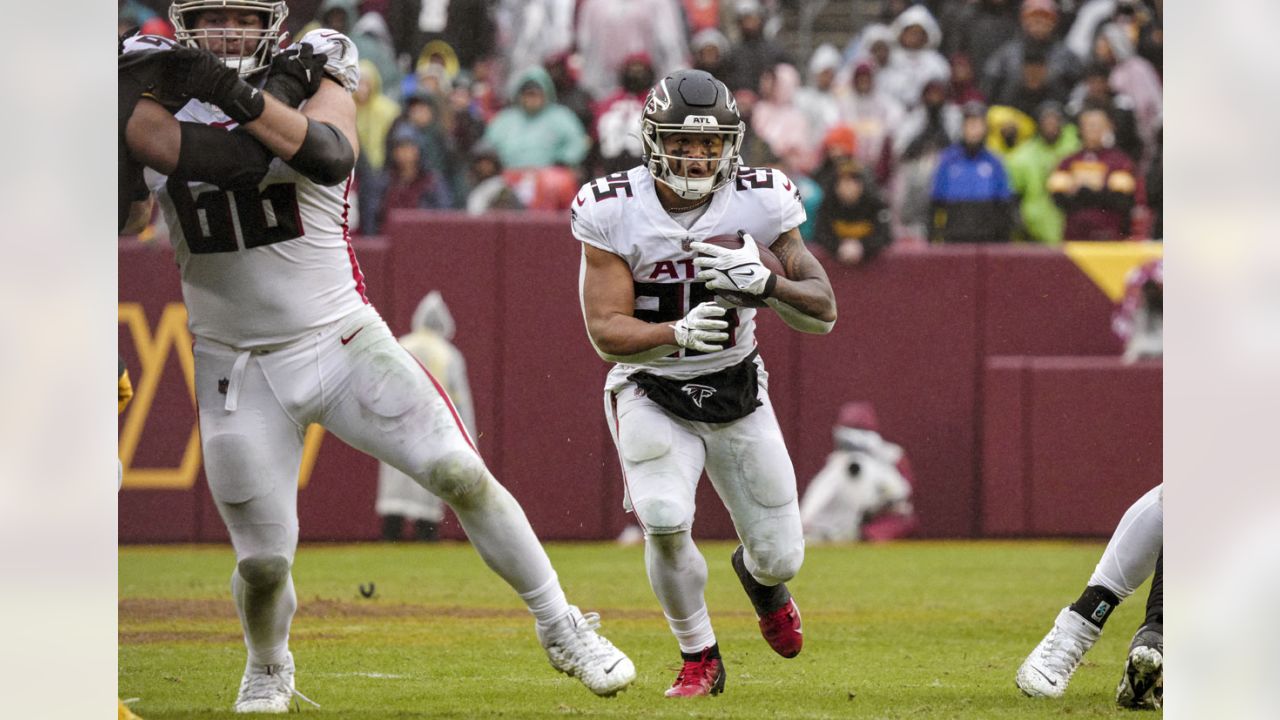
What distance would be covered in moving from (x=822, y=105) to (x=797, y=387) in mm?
1598

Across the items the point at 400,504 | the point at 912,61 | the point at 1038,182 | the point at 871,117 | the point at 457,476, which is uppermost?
the point at 912,61

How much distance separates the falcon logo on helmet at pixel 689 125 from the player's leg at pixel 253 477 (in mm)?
992

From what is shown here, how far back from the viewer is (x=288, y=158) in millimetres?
3723

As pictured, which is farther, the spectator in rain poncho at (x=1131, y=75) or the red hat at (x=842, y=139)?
the spectator in rain poncho at (x=1131, y=75)

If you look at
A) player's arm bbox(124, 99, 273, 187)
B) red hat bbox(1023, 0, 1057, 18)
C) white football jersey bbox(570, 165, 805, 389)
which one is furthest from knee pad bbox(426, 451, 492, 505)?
red hat bbox(1023, 0, 1057, 18)

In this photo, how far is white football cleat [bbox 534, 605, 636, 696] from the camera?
3.80 meters

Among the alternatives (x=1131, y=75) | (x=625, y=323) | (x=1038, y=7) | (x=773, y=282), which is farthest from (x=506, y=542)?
(x=1038, y=7)

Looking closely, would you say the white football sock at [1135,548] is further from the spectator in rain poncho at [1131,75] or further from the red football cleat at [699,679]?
the spectator in rain poncho at [1131,75]

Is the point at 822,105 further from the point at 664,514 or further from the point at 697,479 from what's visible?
the point at 664,514

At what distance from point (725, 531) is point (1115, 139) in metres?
2.68

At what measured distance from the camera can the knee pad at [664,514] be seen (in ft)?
13.2

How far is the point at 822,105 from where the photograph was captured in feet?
29.8

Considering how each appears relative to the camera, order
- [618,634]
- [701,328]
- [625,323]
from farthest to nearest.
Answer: [618,634] < [625,323] < [701,328]

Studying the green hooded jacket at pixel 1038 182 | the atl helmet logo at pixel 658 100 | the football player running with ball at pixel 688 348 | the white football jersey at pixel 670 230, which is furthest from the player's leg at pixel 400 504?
the atl helmet logo at pixel 658 100
